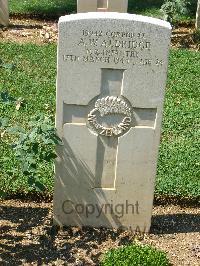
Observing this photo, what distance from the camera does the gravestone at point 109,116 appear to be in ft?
13.2

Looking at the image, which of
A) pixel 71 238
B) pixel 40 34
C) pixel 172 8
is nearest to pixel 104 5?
pixel 40 34

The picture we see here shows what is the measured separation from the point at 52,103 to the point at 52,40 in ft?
10.1

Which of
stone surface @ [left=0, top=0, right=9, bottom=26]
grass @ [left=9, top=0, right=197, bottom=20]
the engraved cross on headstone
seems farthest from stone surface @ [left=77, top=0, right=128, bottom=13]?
the engraved cross on headstone

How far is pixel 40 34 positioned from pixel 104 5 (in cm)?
134

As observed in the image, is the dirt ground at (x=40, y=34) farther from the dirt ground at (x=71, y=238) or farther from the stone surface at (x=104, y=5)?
the dirt ground at (x=71, y=238)

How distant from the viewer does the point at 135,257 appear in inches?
165

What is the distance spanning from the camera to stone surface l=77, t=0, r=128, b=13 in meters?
9.69

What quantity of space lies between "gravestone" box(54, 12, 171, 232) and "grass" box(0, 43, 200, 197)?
1.91 ft

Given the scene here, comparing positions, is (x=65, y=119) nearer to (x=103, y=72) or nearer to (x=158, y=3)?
(x=103, y=72)

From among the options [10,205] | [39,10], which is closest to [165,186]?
[10,205]

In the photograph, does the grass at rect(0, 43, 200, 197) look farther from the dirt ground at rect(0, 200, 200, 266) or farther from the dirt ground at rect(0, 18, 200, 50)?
the dirt ground at rect(0, 18, 200, 50)

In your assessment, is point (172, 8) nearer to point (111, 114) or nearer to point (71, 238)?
point (111, 114)

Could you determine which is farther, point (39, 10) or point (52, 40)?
point (39, 10)

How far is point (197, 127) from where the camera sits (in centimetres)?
672
